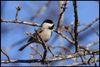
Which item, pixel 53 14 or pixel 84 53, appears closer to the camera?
pixel 84 53

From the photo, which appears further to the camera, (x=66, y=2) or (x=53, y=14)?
(x=53, y=14)

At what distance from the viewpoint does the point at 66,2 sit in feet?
6.82

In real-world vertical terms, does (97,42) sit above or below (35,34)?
below

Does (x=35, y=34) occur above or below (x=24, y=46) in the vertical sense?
above

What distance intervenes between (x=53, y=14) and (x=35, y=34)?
1515 mm

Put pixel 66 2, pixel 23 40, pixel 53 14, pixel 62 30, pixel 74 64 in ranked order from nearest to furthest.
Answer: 1. pixel 66 2
2. pixel 62 30
3. pixel 74 64
4. pixel 23 40
5. pixel 53 14

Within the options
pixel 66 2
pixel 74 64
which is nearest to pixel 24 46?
pixel 74 64

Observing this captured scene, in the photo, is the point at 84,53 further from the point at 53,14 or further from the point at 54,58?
the point at 53,14

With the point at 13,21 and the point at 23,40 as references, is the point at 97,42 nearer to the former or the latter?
the point at 23,40

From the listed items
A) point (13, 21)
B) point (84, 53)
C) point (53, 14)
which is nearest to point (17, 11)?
point (13, 21)

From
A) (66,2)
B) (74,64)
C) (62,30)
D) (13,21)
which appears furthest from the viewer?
(74,64)

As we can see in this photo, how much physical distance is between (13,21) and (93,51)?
63 centimetres

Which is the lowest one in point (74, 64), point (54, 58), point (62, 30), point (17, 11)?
point (74, 64)

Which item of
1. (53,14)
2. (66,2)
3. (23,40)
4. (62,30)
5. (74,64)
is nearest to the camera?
(66,2)
